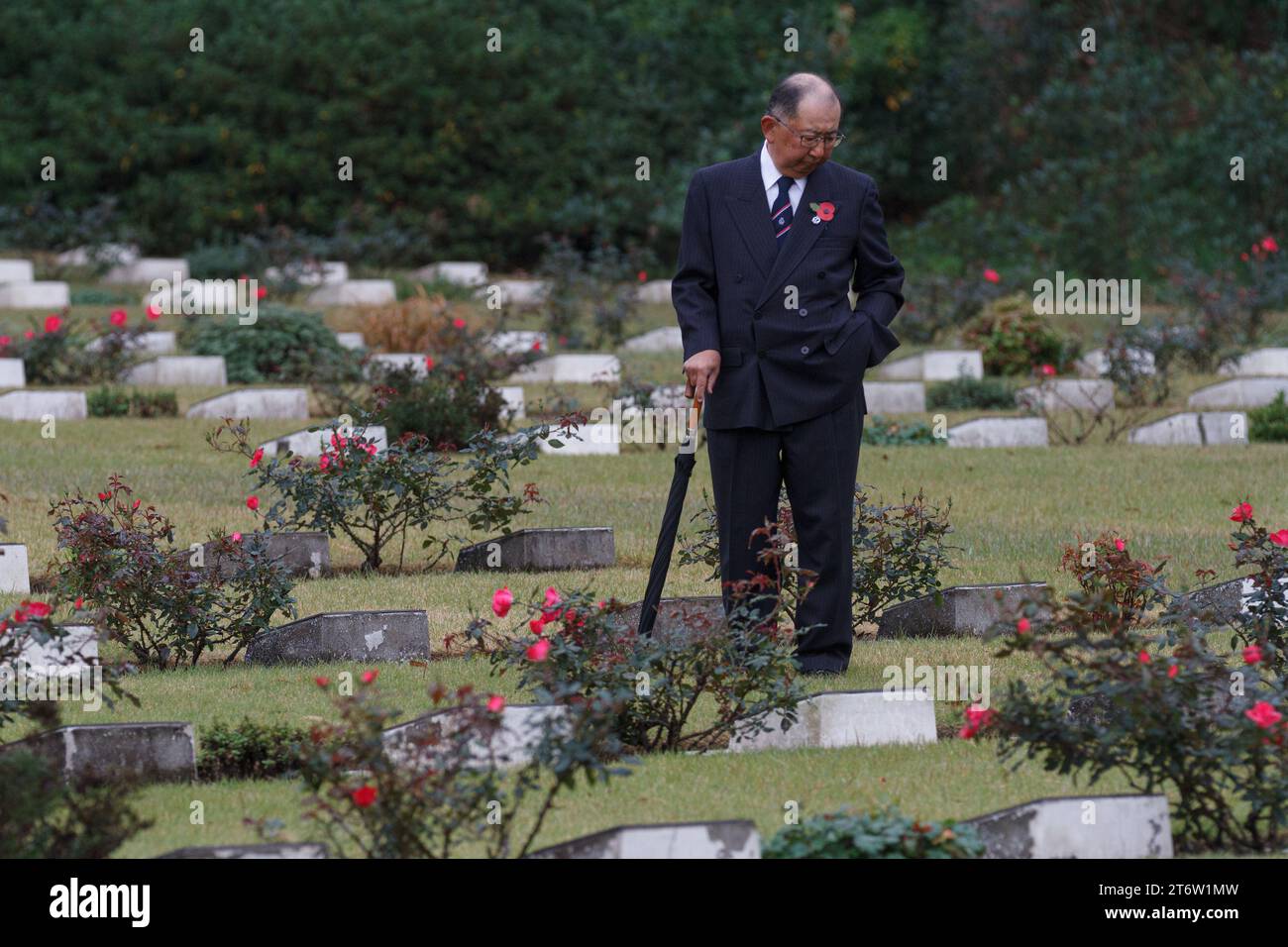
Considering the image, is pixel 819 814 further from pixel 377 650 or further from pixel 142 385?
pixel 142 385

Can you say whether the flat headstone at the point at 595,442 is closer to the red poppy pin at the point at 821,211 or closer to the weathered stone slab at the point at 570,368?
the weathered stone slab at the point at 570,368

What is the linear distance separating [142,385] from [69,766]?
1065cm

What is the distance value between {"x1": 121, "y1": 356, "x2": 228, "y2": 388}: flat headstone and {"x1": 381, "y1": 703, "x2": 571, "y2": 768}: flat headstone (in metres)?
11.0

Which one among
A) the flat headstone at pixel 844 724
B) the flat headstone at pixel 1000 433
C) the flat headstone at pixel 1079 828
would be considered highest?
the flat headstone at pixel 1000 433

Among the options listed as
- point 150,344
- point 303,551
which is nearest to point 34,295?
point 150,344

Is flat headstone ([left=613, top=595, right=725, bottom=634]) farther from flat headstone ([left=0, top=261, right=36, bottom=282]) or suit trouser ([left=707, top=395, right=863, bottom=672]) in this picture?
flat headstone ([left=0, top=261, right=36, bottom=282])

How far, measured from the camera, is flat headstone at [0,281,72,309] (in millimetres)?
20625

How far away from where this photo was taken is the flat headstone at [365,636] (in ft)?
25.1

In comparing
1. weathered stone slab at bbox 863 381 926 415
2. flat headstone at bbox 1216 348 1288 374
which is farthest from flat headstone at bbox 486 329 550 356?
flat headstone at bbox 1216 348 1288 374

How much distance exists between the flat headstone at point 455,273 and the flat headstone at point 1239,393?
910 centimetres

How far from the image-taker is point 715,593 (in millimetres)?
8914

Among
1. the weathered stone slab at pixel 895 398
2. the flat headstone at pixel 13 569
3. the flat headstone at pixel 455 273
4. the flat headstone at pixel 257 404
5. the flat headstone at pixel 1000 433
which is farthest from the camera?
the flat headstone at pixel 455 273

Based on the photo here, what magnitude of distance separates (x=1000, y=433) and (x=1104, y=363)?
3339mm

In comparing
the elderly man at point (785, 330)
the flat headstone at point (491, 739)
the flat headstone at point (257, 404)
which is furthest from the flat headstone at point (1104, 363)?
the flat headstone at point (491, 739)
